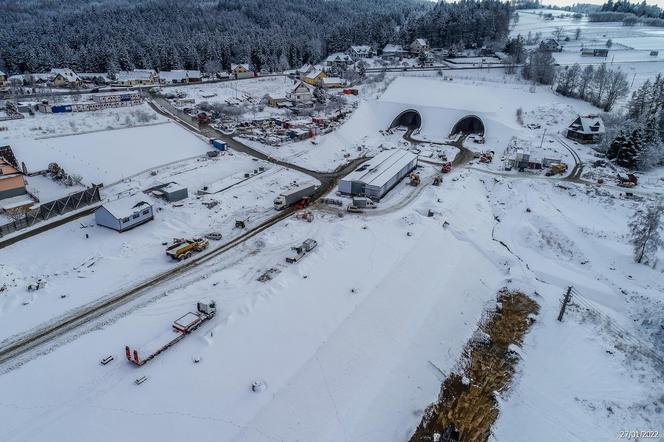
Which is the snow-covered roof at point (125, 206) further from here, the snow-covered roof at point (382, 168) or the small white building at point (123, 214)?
the snow-covered roof at point (382, 168)

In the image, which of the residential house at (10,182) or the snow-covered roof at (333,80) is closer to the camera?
the residential house at (10,182)

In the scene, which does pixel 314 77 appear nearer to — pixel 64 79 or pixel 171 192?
pixel 64 79

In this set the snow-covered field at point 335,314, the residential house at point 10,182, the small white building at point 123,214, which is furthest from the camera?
the residential house at point 10,182

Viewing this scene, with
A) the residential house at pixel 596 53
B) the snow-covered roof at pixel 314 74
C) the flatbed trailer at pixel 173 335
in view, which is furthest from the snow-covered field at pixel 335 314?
the residential house at pixel 596 53

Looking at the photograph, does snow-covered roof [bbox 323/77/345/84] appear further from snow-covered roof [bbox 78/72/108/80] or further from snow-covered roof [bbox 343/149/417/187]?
snow-covered roof [bbox 78/72/108/80]

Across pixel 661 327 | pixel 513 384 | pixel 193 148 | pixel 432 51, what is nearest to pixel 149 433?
pixel 513 384

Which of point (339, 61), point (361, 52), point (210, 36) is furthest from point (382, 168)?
point (210, 36)

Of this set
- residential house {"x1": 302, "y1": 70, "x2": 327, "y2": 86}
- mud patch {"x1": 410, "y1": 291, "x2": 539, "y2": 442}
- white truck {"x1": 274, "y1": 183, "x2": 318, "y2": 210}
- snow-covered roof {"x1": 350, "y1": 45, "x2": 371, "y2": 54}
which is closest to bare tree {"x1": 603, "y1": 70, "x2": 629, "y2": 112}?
residential house {"x1": 302, "y1": 70, "x2": 327, "y2": 86}
